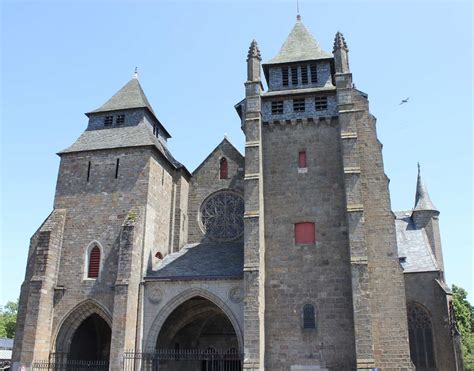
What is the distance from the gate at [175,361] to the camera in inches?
792

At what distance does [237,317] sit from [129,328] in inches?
186

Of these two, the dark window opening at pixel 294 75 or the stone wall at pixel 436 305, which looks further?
the stone wall at pixel 436 305

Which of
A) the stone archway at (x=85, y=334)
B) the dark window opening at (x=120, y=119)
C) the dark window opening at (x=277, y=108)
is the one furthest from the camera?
the dark window opening at (x=120, y=119)

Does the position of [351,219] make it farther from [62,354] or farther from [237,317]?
[62,354]

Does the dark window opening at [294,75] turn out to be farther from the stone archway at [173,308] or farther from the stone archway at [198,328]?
the stone archway at [198,328]

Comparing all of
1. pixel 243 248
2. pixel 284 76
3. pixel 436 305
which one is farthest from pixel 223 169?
pixel 436 305

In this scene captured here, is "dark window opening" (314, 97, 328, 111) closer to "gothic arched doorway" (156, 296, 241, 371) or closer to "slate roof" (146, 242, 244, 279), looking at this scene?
"slate roof" (146, 242, 244, 279)

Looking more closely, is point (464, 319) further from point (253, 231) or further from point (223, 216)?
point (253, 231)

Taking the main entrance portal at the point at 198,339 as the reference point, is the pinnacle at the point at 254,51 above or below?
above

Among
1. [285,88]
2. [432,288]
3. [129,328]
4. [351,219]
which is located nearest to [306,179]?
[351,219]

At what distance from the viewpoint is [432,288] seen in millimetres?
28391

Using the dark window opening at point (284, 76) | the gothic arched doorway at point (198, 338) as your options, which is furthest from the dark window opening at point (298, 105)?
the gothic arched doorway at point (198, 338)

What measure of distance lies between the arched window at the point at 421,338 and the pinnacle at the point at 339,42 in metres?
16.0

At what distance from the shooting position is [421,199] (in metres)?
35.8
